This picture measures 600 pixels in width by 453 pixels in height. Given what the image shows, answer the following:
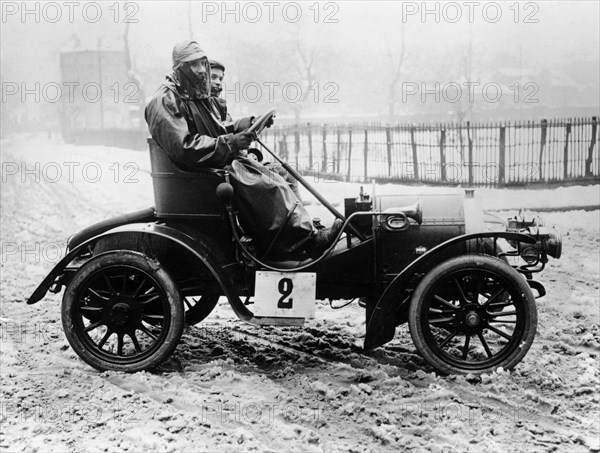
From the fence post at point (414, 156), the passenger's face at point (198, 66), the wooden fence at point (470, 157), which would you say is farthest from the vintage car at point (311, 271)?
the fence post at point (414, 156)

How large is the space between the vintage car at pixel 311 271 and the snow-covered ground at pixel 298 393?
25 cm

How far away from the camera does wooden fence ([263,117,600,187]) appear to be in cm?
1475

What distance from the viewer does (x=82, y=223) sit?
39.0ft

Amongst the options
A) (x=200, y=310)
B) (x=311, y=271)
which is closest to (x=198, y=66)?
(x=311, y=271)

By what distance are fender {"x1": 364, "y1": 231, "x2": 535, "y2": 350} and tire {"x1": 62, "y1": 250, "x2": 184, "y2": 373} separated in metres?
1.27

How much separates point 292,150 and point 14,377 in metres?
15.9

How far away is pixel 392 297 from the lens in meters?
4.89

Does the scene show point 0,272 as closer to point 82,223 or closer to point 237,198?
point 82,223

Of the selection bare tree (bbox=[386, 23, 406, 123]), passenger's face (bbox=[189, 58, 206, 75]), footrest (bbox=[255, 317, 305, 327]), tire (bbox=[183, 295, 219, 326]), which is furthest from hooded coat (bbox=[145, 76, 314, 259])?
bare tree (bbox=[386, 23, 406, 123])

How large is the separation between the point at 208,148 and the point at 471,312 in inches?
77.8

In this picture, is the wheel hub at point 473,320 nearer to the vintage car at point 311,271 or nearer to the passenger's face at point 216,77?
the vintage car at point 311,271

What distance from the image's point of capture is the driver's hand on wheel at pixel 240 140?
4.75 m

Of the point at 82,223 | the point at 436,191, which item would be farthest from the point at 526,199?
the point at 436,191

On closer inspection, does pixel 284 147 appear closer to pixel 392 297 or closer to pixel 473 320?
pixel 392 297
